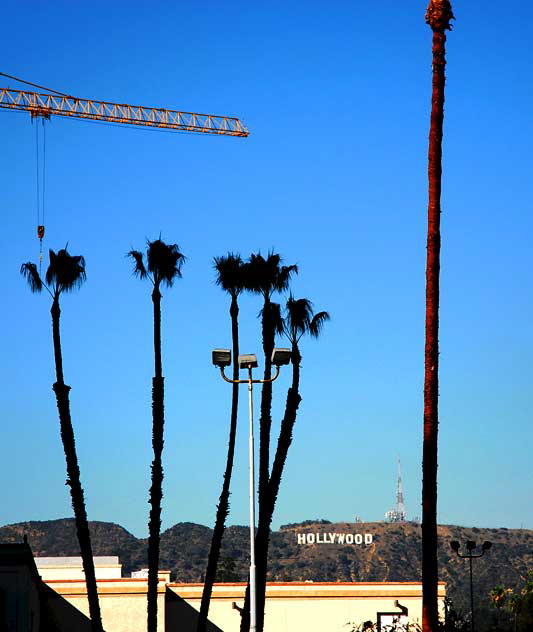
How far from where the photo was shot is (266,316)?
58719mm

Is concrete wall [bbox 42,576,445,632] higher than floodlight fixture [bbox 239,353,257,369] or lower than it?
lower

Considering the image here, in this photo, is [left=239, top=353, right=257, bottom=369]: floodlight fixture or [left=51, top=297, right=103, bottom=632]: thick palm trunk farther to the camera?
[left=51, top=297, right=103, bottom=632]: thick palm trunk

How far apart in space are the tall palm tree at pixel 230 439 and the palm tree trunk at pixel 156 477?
247cm

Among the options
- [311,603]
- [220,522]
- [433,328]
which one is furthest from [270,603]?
[433,328]

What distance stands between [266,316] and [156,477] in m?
8.70

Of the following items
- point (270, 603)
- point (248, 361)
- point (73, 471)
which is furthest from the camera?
point (270, 603)

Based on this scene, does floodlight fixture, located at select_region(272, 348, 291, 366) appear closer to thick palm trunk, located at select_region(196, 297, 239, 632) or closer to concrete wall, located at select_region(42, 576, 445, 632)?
thick palm trunk, located at select_region(196, 297, 239, 632)

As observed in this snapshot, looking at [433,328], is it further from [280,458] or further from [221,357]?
[280,458]

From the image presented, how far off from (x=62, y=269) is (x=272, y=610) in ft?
73.1

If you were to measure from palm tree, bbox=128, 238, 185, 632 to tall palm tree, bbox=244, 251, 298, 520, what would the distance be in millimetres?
3652

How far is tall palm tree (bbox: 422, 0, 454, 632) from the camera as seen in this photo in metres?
33.6

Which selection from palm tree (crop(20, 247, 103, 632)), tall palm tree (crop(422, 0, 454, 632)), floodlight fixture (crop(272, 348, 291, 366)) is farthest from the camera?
palm tree (crop(20, 247, 103, 632))

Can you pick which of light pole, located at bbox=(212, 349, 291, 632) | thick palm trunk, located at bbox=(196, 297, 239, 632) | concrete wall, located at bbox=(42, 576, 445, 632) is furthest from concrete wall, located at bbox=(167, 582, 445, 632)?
light pole, located at bbox=(212, 349, 291, 632)

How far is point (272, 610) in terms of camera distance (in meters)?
68.2
